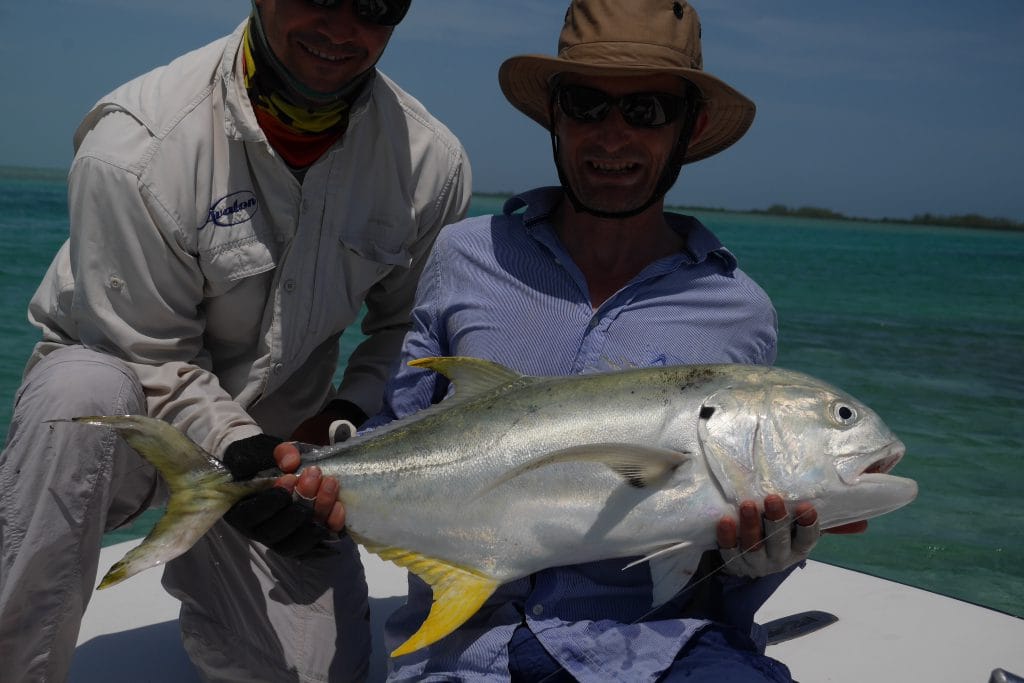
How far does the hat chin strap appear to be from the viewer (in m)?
2.74

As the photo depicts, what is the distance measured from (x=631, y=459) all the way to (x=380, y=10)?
1727 mm

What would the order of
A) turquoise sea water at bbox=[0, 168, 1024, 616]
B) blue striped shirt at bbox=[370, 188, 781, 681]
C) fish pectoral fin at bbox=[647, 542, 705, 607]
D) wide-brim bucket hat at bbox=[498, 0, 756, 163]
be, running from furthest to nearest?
turquoise sea water at bbox=[0, 168, 1024, 616] → wide-brim bucket hat at bbox=[498, 0, 756, 163] → blue striped shirt at bbox=[370, 188, 781, 681] → fish pectoral fin at bbox=[647, 542, 705, 607]

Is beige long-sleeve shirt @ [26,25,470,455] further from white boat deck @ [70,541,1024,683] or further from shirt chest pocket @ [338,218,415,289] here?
white boat deck @ [70,541,1024,683]

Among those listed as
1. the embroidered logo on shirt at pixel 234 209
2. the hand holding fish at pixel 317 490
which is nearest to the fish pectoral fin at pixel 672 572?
the hand holding fish at pixel 317 490

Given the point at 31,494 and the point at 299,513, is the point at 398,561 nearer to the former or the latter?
the point at 299,513

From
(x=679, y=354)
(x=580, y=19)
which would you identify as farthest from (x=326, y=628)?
(x=580, y=19)

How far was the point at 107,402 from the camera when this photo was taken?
2.91 m

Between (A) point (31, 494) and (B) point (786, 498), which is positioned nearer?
(B) point (786, 498)

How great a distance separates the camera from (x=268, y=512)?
8.34 ft

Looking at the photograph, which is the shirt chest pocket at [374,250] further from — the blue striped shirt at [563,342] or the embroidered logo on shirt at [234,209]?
the blue striped shirt at [563,342]

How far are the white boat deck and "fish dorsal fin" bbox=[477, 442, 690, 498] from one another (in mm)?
1546

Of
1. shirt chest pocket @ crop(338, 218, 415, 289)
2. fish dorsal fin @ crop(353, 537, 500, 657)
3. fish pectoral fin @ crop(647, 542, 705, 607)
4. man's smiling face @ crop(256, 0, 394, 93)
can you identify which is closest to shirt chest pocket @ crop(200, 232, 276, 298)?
shirt chest pocket @ crop(338, 218, 415, 289)

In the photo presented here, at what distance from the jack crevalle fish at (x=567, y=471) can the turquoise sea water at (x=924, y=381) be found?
4.72 meters

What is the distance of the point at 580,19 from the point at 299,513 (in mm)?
1503
